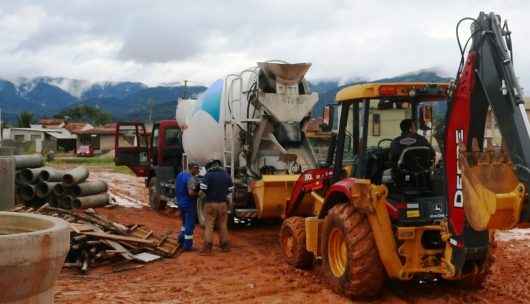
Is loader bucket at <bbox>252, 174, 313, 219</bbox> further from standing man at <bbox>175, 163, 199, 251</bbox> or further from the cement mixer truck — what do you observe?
standing man at <bbox>175, 163, 199, 251</bbox>

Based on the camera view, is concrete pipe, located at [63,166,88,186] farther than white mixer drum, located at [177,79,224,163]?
Yes

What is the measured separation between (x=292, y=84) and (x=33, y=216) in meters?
7.44

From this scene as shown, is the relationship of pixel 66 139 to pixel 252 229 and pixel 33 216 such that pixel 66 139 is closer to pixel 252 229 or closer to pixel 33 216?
pixel 252 229

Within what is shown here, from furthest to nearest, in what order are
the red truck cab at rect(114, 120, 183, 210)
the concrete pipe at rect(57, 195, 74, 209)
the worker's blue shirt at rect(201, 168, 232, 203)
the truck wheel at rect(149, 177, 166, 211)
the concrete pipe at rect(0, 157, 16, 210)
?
the truck wheel at rect(149, 177, 166, 211) < the red truck cab at rect(114, 120, 183, 210) < the concrete pipe at rect(57, 195, 74, 209) < the worker's blue shirt at rect(201, 168, 232, 203) < the concrete pipe at rect(0, 157, 16, 210)

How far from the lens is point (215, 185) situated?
35.4 feet

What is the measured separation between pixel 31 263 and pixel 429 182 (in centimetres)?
476

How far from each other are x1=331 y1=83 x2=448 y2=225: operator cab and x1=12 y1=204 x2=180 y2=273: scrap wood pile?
3.89 metres

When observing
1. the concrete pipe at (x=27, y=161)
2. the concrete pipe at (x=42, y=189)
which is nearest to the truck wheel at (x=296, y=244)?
the concrete pipe at (x=42, y=189)

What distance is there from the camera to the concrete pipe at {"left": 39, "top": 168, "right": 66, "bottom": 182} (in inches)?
591

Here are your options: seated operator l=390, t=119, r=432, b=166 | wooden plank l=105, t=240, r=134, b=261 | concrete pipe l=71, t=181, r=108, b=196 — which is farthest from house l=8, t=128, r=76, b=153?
seated operator l=390, t=119, r=432, b=166

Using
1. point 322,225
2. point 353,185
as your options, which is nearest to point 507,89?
point 353,185

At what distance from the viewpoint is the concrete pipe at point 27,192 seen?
14708 mm

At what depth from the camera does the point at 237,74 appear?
12.7 metres

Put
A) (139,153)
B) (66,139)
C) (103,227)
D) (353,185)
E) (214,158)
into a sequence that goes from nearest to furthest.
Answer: (353,185), (103,227), (214,158), (139,153), (66,139)
